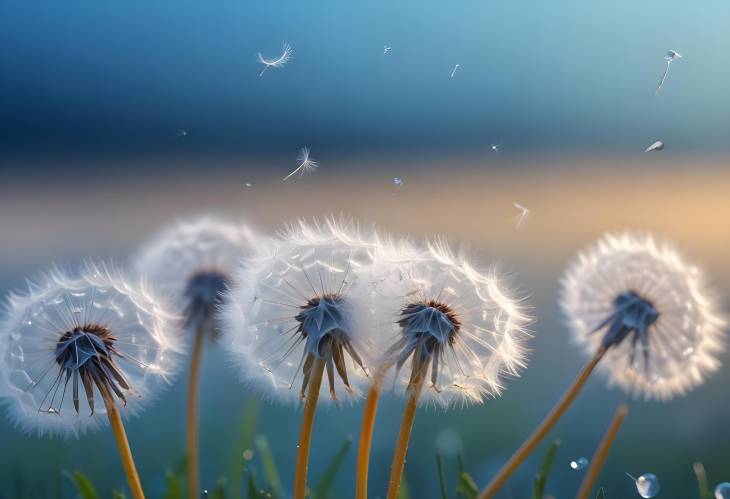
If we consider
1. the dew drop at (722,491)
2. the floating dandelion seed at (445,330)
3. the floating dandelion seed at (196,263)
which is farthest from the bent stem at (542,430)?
the floating dandelion seed at (196,263)

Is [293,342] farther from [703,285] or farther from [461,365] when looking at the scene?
[703,285]

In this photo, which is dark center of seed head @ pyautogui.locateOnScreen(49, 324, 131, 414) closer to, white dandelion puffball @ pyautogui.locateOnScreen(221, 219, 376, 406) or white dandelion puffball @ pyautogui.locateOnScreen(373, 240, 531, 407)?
white dandelion puffball @ pyautogui.locateOnScreen(221, 219, 376, 406)

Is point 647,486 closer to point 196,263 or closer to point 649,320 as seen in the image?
point 649,320

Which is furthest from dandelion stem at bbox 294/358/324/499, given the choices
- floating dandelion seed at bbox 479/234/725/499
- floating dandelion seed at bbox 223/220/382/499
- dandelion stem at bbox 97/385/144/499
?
floating dandelion seed at bbox 479/234/725/499

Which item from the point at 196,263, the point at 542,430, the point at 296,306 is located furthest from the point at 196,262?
the point at 542,430

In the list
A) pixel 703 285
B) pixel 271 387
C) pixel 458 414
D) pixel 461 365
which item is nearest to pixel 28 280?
pixel 271 387

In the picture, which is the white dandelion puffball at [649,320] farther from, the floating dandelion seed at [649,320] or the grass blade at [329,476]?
the grass blade at [329,476]

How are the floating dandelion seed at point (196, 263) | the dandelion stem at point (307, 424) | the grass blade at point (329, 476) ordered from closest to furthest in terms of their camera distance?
the dandelion stem at point (307, 424)
the grass blade at point (329, 476)
the floating dandelion seed at point (196, 263)
